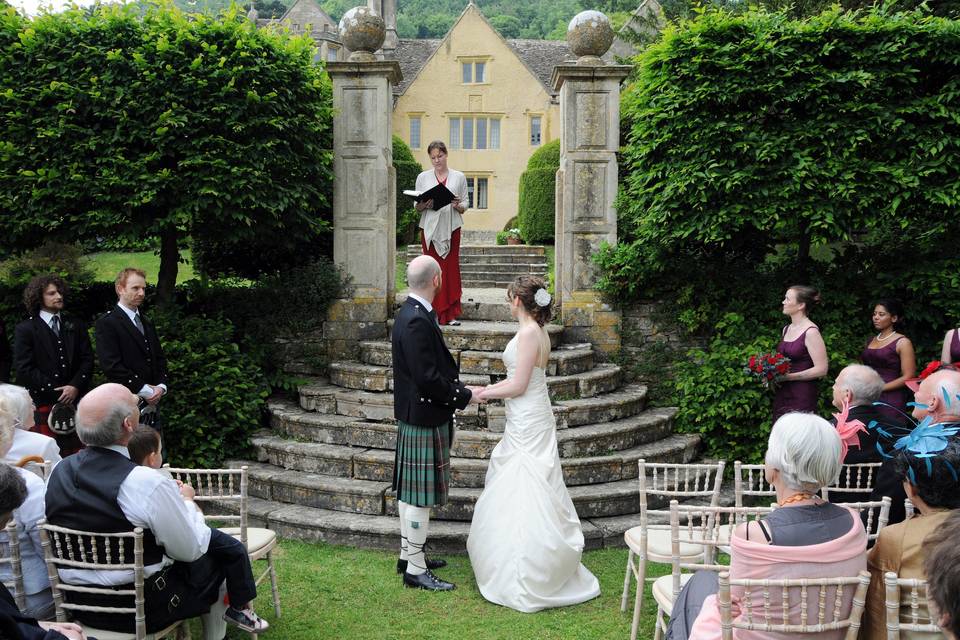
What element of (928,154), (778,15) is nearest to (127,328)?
(778,15)

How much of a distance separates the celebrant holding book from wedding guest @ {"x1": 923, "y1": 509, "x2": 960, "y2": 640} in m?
6.57

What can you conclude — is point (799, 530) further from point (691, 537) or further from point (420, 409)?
point (420, 409)

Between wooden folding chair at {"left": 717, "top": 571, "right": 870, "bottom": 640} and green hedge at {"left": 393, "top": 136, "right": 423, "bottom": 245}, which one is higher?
green hedge at {"left": 393, "top": 136, "right": 423, "bottom": 245}

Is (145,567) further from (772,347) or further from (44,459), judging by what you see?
(772,347)

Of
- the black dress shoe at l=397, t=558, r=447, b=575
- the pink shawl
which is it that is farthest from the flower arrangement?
the pink shawl

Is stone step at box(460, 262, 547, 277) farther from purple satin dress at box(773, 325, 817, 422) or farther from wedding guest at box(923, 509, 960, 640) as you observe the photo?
wedding guest at box(923, 509, 960, 640)

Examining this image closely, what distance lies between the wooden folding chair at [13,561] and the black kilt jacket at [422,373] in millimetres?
2533

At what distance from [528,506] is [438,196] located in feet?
13.6

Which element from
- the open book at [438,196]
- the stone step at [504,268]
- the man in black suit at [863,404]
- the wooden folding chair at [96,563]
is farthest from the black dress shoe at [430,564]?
the stone step at [504,268]

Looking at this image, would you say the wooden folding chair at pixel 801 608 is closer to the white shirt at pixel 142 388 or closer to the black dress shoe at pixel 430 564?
the black dress shoe at pixel 430 564

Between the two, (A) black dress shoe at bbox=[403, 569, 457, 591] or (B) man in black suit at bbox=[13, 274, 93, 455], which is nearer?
(A) black dress shoe at bbox=[403, 569, 457, 591]

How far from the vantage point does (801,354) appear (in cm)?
686

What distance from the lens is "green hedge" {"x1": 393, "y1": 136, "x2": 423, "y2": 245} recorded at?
1950 cm

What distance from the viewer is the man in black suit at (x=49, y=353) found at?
6613mm
